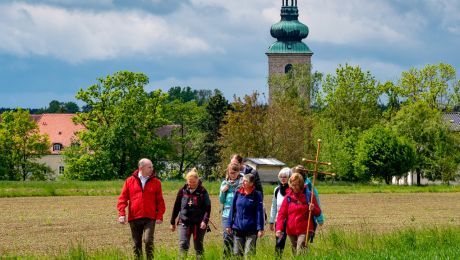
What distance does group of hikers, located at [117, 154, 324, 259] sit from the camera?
63.1 ft

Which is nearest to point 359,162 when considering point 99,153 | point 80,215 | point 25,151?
point 99,153

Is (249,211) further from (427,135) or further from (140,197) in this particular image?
(427,135)

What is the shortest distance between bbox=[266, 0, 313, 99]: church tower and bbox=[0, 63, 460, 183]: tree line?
138 feet

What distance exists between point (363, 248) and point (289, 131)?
7520 centimetres

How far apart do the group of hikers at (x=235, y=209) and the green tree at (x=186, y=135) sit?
88.5 meters

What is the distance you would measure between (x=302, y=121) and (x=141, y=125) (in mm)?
14690

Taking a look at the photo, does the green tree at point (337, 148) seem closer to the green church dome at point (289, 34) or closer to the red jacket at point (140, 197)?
the green church dome at point (289, 34)

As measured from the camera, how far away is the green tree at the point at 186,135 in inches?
4520

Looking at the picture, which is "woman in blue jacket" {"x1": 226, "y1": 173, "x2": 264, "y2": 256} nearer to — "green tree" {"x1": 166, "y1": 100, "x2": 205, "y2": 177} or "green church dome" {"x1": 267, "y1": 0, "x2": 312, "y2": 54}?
"green tree" {"x1": 166, "y1": 100, "x2": 205, "y2": 177}

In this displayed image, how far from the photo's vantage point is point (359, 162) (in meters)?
94.4

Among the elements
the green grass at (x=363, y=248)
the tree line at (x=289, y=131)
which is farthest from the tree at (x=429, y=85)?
the green grass at (x=363, y=248)

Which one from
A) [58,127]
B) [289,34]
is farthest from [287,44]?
[58,127]

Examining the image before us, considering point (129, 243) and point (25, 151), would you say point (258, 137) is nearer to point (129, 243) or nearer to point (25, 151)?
point (25, 151)

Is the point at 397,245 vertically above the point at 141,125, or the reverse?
the point at 141,125
